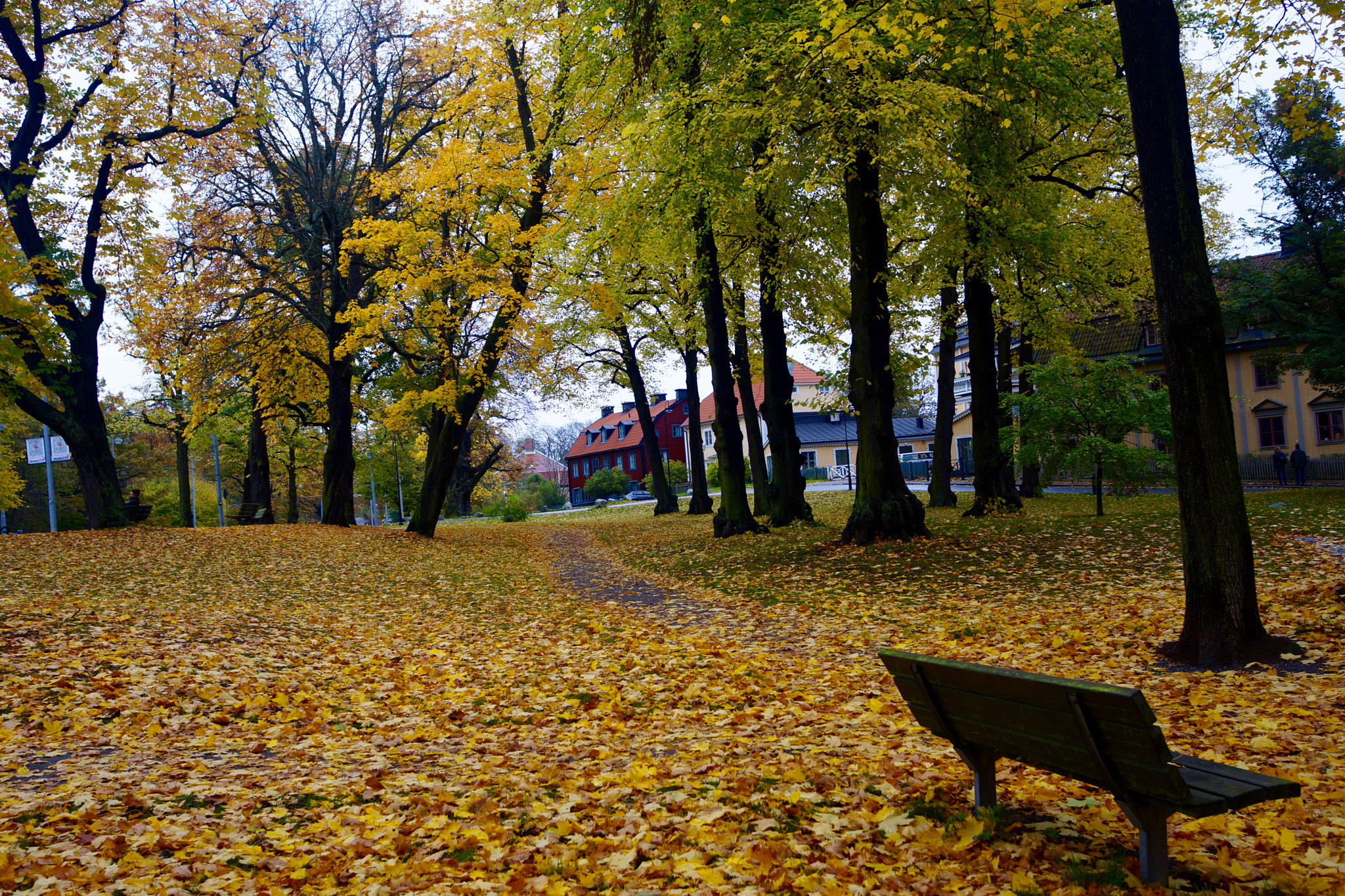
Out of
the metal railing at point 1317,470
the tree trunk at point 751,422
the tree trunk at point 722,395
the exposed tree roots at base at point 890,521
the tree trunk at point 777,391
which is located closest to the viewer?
the exposed tree roots at base at point 890,521

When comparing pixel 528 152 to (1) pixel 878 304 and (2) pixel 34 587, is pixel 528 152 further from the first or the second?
(2) pixel 34 587

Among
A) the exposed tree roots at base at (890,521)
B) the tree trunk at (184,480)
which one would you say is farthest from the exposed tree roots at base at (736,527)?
the tree trunk at (184,480)

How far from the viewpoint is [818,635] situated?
8.95 m

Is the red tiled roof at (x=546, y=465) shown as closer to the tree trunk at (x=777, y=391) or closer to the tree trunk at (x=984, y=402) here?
the tree trunk at (x=777, y=391)

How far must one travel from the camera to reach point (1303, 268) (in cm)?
1950

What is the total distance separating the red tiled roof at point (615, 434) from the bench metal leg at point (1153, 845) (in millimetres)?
69303

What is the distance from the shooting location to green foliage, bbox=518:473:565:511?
59.3 meters

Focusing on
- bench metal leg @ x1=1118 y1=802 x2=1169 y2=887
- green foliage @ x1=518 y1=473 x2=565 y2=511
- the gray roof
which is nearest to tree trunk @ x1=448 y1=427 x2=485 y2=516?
green foliage @ x1=518 y1=473 x2=565 y2=511

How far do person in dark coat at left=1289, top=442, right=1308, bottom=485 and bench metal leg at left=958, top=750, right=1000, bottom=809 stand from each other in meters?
34.1

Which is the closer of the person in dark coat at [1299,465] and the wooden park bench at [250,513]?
the wooden park bench at [250,513]

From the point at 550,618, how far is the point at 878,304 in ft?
25.2

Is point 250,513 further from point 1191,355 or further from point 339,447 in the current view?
point 1191,355

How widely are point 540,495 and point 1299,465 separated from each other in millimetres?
44347

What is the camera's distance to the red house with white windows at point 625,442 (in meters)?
75.4
